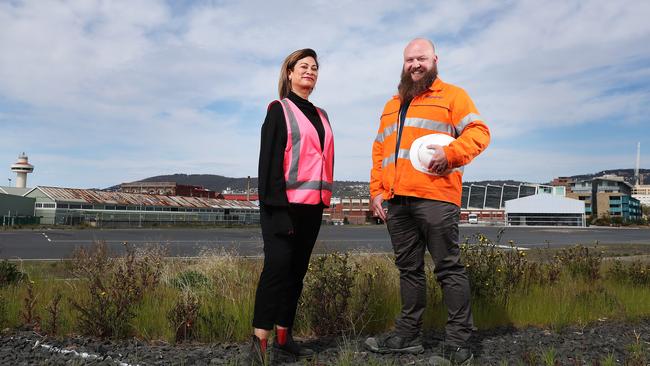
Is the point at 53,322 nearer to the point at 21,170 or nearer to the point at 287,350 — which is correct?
the point at 287,350

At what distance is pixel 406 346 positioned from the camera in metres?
2.94

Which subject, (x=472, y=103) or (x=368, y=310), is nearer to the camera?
(x=472, y=103)

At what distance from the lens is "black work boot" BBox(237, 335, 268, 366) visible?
8.52ft

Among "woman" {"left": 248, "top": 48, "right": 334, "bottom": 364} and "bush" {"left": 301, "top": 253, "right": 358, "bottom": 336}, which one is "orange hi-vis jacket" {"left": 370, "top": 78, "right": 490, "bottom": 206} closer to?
"woman" {"left": 248, "top": 48, "right": 334, "bottom": 364}

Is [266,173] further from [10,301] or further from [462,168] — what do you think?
[10,301]

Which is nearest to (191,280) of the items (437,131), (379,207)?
(379,207)

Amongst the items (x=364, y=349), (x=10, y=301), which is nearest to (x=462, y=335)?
(x=364, y=349)

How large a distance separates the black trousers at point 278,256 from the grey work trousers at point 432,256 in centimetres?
55

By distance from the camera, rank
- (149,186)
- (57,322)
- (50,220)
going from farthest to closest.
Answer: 1. (149,186)
2. (50,220)
3. (57,322)

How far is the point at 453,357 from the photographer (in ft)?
8.81

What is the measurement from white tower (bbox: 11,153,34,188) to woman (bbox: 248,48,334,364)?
78.7 m

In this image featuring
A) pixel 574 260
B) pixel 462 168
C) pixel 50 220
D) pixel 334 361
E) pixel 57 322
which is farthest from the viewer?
pixel 50 220

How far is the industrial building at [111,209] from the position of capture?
38750 millimetres

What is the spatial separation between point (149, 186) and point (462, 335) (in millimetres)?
100576
